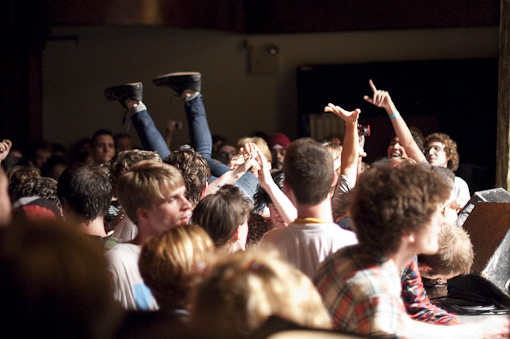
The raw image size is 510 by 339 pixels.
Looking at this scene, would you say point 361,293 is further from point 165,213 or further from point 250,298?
point 165,213

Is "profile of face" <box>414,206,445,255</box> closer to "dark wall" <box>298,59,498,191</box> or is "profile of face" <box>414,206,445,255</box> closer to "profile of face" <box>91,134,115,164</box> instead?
"profile of face" <box>91,134,115,164</box>

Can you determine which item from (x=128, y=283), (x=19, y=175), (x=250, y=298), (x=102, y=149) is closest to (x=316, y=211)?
(x=128, y=283)

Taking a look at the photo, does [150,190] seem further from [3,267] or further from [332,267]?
[3,267]

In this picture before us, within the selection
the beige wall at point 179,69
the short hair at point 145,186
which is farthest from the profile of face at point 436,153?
the beige wall at point 179,69

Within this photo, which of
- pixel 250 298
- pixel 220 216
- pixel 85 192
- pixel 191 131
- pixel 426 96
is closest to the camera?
pixel 250 298

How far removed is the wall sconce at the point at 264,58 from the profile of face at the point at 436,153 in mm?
3757

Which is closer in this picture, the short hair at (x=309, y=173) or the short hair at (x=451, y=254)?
the short hair at (x=309, y=173)

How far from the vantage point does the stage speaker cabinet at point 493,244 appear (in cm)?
229

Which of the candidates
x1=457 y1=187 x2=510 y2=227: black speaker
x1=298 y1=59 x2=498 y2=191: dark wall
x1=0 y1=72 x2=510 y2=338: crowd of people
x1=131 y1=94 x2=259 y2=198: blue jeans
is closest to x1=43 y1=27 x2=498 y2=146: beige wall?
x1=298 y1=59 x2=498 y2=191: dark wall

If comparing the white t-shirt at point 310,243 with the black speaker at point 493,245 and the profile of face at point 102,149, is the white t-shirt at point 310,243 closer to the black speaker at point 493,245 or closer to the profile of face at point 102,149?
the black speaker at point 493,245

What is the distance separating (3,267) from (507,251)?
201 cm

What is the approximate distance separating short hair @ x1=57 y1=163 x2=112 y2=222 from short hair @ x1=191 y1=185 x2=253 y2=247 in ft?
1.44

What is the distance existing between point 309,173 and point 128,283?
567 mm

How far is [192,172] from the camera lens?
238 centimetres
